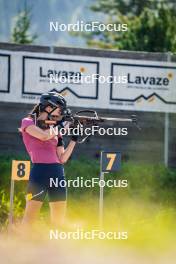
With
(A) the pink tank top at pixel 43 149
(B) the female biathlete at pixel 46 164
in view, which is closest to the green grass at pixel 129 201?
(B) the female biathlete at pixel 46 164

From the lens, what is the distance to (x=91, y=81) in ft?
35.1

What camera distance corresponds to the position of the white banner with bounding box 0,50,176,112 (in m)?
10.5

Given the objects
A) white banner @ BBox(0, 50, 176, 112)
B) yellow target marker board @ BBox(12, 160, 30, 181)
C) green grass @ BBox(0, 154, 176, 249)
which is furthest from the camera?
white banner @ BBox(0, 50, 176, 112)

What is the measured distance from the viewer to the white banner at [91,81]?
10.5m

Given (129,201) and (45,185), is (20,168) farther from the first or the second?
(129,201)

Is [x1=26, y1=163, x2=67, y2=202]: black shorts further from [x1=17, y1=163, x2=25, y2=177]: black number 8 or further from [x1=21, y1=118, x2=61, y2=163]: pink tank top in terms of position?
[x1=17, y1=163, x2=25, y2=177]: black number 8

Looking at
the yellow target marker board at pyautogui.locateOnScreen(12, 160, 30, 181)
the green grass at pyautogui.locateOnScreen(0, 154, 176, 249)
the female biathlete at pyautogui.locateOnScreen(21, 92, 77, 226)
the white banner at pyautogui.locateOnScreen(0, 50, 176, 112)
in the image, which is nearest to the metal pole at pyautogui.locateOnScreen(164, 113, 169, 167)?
the white banner at pyautogui.locateOnScreen(0, 50, 176, 112)

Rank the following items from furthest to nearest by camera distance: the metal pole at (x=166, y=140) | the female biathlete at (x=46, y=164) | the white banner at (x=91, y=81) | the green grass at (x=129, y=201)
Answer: the metal pole at (x=166, y=140) → the white banner at (x=91, y=81) → the green grass at (x=129, y=201) → the female biathlete at (x=46, y=164)

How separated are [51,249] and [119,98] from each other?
5507 millimetres

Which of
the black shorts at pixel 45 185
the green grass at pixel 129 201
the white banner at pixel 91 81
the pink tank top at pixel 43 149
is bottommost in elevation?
the green grass at pixel 129 201

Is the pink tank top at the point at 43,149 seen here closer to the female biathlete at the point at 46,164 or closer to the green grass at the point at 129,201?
the female biathlete at the point at 46,164

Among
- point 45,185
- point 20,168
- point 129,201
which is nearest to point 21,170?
point 20,168

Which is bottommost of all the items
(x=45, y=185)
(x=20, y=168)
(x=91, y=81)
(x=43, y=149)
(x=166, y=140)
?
(x=45, y=185)

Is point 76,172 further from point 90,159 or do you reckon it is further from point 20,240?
point 20,240
